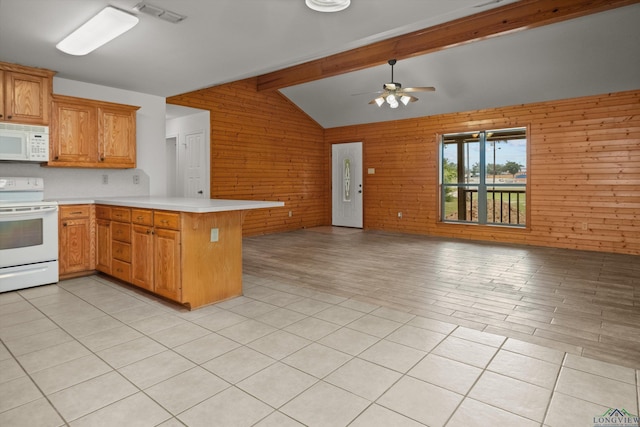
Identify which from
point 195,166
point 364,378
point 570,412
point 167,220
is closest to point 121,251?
point 167,220

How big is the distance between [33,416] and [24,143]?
3215 millimetres

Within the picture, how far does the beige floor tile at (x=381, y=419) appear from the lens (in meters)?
1.72

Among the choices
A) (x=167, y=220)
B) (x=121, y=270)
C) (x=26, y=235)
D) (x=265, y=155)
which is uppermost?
(x=265, y=155)

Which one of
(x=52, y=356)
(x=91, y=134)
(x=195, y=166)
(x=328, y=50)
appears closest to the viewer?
(x=52, y=356)

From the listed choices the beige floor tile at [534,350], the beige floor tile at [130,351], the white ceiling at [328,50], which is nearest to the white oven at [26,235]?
the white ceiling at [328,50]

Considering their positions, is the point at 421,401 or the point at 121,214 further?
the point at 121,214

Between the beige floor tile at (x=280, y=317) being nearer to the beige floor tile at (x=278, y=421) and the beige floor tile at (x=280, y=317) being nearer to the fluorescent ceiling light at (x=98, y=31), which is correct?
the beige floor tile at (x=278, y=421)

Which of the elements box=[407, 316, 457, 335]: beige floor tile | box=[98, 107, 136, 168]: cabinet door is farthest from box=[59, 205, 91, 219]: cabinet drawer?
box=[407, 316, 457, 335]: beige floor tile

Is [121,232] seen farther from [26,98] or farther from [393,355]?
[393,355]

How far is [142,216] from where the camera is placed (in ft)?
12.1

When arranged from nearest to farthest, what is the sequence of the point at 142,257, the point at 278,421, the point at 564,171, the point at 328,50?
the point at 278,421 → the point at 328,50 → the point at 142,257 → the point at 564,171

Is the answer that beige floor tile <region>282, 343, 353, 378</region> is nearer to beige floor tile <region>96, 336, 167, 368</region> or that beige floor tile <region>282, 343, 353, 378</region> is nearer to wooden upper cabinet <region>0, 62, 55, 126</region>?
beige floor tile <region>96, 336, 167, 368</region>

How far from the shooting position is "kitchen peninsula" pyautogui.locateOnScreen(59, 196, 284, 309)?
10.6 feet

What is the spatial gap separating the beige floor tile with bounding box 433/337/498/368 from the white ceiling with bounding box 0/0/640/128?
90.7 inches
